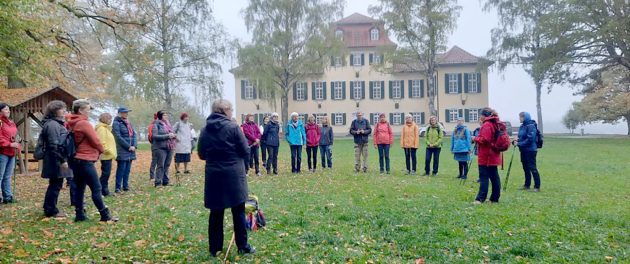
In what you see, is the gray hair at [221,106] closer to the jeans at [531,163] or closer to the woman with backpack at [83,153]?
the woman with backpack at [83,153]

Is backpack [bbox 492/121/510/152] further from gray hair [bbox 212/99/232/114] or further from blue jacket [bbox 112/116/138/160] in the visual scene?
blue jacket [bbox 112/116/138/160]

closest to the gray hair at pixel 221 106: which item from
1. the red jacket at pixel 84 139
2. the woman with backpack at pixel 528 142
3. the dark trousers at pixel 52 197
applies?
the red jacket at pixel 84 139

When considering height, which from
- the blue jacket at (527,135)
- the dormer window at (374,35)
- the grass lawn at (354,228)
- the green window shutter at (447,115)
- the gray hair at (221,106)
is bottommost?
the grass lawn at (354,228)

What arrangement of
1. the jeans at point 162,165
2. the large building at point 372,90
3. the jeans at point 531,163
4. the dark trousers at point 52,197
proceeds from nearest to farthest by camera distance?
the dark trousers at point 52,197 < the jeans at point 531,163 < the jeans at point 162,165 < the large building at point 372,90

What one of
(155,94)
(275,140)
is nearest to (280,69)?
(155,94)

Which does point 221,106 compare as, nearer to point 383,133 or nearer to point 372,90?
point 383,133

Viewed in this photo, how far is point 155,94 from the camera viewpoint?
3231cm

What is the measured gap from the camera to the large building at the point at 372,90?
48969 mm

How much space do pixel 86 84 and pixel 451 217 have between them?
19.6 m

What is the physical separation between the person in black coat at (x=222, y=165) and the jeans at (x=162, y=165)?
239 inches

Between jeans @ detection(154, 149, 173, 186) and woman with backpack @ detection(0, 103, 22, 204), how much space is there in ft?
9.24

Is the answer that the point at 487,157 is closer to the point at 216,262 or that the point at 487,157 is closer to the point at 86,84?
the point at 216,262

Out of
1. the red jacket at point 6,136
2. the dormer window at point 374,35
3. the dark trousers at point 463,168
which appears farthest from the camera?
the dormer window at point 374,35

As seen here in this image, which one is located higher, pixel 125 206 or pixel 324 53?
pixel 324 53
